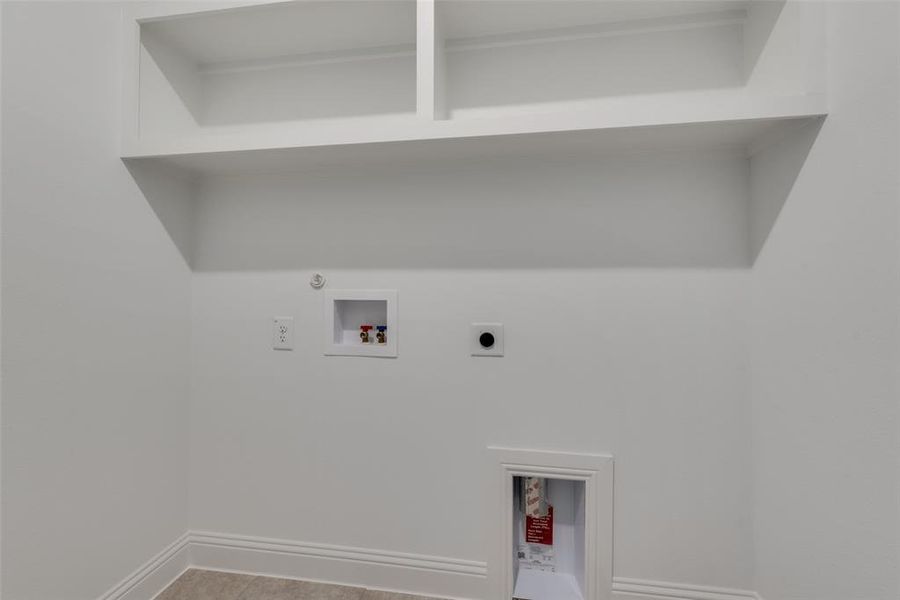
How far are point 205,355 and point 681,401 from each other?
1722 millimetres

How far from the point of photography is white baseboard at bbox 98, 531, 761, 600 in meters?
1.41

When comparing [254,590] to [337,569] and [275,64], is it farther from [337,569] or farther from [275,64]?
[275,64]

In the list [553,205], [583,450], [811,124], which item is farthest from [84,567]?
[811,124]

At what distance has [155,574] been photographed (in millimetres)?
1504

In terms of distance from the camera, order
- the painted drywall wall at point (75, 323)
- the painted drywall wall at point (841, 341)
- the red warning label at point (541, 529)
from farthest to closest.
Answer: the red warning label at point (541, 529)
the painted drywall wall at point (75, 323)
the painted drywall wall at point (841, 341)

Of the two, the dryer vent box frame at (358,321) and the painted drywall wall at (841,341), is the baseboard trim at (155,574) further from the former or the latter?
the painted drywall wall at (841,341)

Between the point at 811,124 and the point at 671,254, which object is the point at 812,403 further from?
the point at 811,124

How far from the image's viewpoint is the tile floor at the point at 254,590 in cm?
151

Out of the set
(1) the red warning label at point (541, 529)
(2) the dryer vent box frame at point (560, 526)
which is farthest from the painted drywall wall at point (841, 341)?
(1) the red warning label at point (541, 529)

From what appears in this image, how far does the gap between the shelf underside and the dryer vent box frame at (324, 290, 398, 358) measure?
18.1 inches

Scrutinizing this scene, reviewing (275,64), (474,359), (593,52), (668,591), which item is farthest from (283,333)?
(668,591)


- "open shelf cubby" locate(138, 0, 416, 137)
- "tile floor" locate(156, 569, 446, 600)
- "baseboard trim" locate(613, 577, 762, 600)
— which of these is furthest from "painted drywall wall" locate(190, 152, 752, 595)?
"open shelf cubby" locate(138, 0, 416, 137)

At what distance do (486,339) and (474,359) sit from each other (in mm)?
84

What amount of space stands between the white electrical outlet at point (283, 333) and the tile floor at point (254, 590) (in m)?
0.86
